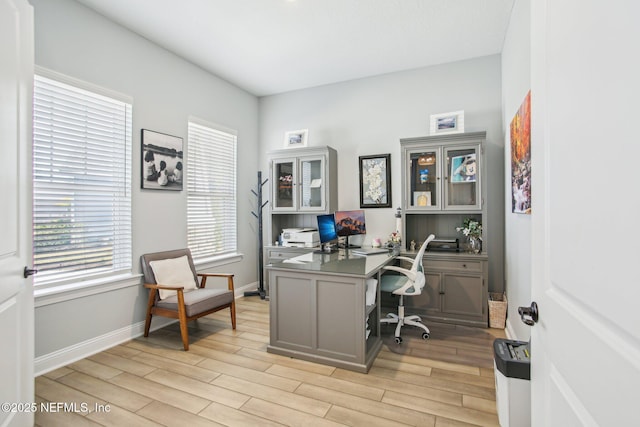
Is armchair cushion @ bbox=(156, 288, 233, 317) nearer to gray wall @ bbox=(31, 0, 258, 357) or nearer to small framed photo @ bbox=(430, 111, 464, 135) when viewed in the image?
gray wall @ bbox=(31, 0, 258, 357)

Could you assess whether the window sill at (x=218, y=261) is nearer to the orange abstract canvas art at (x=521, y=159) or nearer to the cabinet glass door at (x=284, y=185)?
the cabinet glass door at (x=284, y=185)

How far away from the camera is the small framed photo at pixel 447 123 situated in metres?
3.84

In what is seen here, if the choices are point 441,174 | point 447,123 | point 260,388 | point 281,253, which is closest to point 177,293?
point 260,388

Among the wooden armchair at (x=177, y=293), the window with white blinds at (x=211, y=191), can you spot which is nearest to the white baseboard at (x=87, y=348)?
the wooden armchair at (x=177, y=293)

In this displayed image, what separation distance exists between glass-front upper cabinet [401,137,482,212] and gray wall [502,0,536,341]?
0.51 m

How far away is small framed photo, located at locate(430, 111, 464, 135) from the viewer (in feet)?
12.6

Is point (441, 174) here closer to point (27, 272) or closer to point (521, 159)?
point (521, 159)

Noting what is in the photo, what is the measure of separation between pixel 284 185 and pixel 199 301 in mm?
2100

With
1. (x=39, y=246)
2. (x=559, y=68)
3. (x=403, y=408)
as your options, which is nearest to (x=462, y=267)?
(x=403, y=408)

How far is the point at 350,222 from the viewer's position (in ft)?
13.9

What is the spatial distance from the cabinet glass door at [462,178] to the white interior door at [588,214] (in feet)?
9.23

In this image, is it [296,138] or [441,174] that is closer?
[441,174]

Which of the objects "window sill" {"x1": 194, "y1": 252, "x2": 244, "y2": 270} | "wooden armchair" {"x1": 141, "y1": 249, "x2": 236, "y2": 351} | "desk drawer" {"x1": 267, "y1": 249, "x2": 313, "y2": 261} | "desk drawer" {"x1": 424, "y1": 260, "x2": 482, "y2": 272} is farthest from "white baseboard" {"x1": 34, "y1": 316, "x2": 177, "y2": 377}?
"desk drawer" {"x1": 424, "y1": 260, "x2": 482, "y2": 272}

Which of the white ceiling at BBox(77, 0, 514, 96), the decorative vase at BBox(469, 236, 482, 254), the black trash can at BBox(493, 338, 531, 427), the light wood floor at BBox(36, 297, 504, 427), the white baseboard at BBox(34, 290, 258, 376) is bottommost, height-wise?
the light wood floor at BBox(36, 297, 504, 427)
